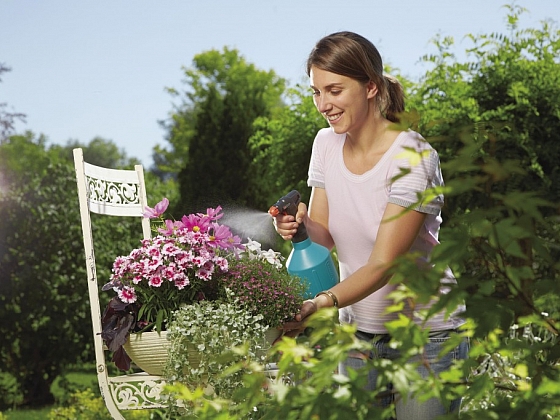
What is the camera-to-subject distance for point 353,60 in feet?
7.47

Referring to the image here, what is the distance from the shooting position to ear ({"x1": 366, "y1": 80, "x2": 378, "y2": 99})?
7.68 feet

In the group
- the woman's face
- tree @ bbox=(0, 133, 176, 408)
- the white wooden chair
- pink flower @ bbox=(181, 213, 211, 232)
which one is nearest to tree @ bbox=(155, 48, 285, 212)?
tree @ bbox=(0, 133, 176, 408)

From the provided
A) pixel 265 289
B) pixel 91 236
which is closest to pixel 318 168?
pixel 265 289

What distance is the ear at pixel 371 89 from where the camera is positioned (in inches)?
92.1

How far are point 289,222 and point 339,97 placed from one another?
405mm

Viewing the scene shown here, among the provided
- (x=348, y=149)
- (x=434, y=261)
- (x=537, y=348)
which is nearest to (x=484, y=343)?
(x=537, y=348)

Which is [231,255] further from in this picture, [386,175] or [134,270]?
[386,175]

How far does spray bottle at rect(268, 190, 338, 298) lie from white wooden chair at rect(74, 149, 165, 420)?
0.76 meters

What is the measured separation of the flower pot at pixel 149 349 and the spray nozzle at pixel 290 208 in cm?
65

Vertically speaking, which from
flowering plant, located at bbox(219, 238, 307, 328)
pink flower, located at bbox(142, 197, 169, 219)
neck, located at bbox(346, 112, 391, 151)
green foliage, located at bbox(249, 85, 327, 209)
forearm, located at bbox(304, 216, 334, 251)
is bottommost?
flowering plant, located at bbox(219, 238, 307, 328)

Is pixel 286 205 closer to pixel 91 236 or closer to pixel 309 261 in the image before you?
pixel 309 261

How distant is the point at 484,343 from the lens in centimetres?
127

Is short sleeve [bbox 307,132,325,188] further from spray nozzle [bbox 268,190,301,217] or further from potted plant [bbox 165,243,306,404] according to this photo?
potted plant [bbox 165,243,306,404]

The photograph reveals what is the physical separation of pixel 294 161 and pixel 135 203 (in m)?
4.34
